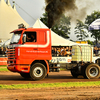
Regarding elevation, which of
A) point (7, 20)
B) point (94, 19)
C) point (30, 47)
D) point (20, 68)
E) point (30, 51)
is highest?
point (94, 19)

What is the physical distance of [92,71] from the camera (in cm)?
1289

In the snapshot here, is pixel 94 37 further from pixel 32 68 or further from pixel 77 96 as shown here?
pixel 77 96

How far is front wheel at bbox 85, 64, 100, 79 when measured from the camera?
12742mm

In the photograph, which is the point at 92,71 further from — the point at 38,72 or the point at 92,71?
the point at 38,72

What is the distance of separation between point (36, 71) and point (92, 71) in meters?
3.27

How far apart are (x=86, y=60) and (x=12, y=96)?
6.65 m

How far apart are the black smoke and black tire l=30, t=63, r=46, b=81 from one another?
13.2 feet

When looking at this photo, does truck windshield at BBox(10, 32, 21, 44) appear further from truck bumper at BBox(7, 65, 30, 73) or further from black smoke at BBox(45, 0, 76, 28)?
black smoke at BBox(45, 0, 76, 28)

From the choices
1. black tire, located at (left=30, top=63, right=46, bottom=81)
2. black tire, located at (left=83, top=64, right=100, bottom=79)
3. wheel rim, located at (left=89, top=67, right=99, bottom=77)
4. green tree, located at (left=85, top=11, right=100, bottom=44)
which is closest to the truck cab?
black tire, located at (left=30, top=63, right=46, bottom=81)

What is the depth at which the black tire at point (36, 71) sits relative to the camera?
39.4ft

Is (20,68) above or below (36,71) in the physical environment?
above

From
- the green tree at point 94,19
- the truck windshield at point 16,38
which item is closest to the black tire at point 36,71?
the truck windshield at point 16,38

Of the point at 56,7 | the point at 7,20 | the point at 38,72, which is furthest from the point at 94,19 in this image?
the point at 38,72

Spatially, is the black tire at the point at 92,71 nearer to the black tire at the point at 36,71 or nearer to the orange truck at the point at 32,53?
the orange truck at the point at 32,53
